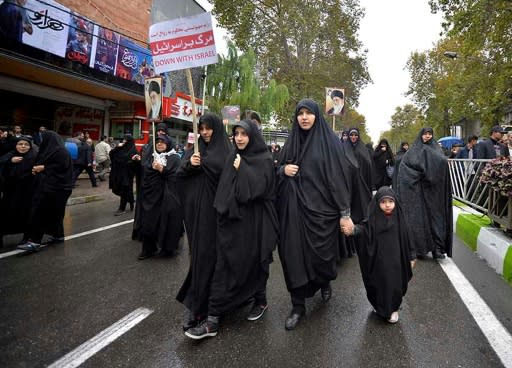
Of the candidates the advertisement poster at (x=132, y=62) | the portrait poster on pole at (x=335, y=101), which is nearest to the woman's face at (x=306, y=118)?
the portrait poster on pole at (x=335, y=101)

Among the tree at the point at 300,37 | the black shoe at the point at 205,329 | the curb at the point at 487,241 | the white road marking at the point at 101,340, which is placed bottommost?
the white road marking at the point at 101,340

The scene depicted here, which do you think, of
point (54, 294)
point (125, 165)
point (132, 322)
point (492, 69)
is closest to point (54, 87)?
point (125, 165)

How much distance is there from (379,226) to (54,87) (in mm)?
13818

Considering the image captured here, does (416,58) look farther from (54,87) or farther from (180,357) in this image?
(180,357)

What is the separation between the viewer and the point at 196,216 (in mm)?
2830

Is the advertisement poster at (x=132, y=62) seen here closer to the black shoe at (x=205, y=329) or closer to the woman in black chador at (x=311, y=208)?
the woman in black chador at (x=311, y=208)

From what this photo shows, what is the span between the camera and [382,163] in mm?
9250

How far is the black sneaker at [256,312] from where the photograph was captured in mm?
2900

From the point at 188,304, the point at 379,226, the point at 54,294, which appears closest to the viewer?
the point at 188,304

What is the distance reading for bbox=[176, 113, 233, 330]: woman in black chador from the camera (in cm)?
272

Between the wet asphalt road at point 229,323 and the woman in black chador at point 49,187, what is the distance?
1.94 feet

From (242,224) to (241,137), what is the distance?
26.2 inches

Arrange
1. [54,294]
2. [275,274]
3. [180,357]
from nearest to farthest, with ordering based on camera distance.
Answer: [180,357] < [54,294] < [275,274]

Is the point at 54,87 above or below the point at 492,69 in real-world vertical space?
below
